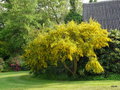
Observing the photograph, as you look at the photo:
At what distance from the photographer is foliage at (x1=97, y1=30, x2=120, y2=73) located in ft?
54.6

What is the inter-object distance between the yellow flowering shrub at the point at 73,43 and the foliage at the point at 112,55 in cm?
98

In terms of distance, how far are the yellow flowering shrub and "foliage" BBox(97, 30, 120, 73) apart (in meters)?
0.98

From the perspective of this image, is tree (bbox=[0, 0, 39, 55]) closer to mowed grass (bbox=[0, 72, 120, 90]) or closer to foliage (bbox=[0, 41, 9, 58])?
foliage (bbox=[0, 41, 9, 58])

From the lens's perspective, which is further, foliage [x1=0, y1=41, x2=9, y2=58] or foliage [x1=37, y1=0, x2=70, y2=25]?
foliage [x1=37, y1=0, x2=70, y2=25]

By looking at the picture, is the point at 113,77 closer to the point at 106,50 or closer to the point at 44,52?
the point at 106,50

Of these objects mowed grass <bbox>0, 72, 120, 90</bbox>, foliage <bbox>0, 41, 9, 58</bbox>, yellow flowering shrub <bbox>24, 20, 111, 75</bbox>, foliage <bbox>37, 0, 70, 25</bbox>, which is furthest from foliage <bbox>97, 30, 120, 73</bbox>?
foliage <bbox>37, 0, 70, 25</bbox>


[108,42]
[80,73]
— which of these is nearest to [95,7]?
[108,42]

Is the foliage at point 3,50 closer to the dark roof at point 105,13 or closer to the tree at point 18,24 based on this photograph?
the tree at point 18,24

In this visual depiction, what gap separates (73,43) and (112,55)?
10.9ft

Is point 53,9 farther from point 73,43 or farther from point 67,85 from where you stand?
point 67,85

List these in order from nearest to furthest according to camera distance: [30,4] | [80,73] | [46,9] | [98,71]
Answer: [98,71] → [80,73] → [30,4] → [46,9]

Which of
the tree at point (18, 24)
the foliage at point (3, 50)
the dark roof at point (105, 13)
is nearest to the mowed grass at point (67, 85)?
the dark roof at point (105, 13)

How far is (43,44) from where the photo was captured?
52.9 feet

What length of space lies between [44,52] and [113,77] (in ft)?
16.8
